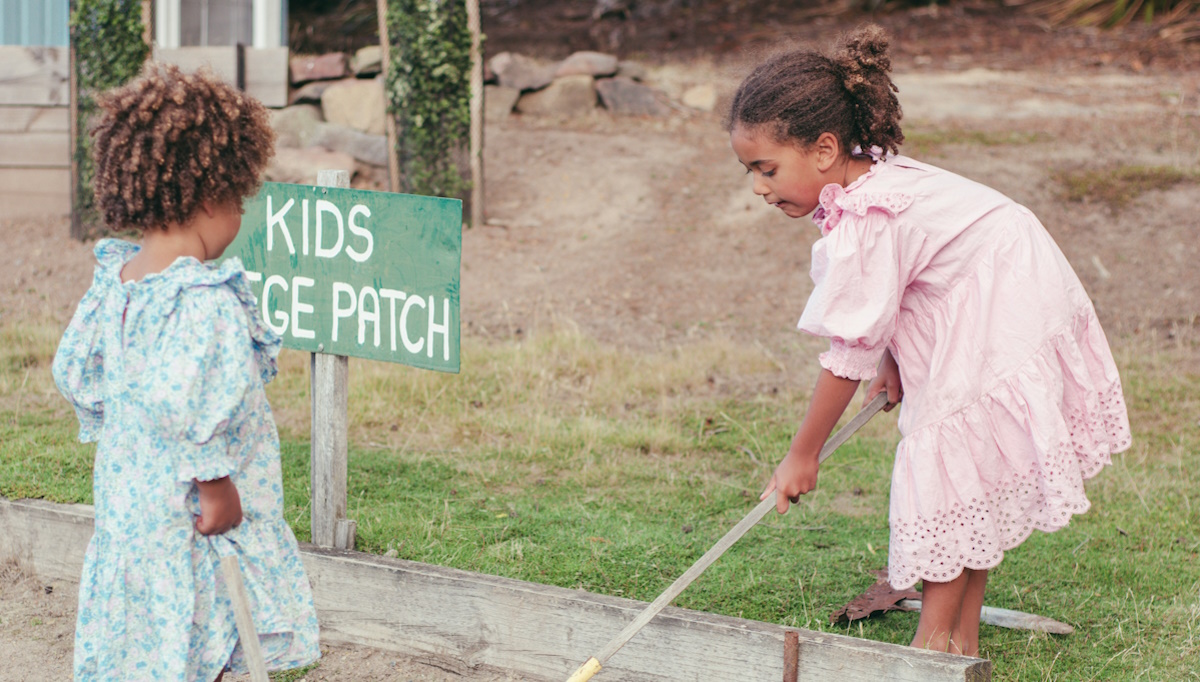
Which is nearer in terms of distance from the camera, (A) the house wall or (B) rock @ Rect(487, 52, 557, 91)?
(A) the house wall

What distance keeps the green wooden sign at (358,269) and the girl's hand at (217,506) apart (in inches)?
40.2

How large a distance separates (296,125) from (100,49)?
1.62m

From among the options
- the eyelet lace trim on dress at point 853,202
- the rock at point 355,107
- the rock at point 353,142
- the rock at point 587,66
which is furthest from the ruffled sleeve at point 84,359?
the rock at point 587,66

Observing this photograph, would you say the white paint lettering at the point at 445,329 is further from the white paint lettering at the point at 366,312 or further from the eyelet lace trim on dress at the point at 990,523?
the eyelet lace trim on dress at the point at 990,523

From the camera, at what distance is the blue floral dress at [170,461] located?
2195 mm

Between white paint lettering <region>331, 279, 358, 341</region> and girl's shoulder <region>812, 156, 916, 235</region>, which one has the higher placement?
girl's shoulder <region>812, 156, 916, 235</region>

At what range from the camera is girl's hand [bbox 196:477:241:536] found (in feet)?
7.41

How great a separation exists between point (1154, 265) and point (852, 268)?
17.7 feet

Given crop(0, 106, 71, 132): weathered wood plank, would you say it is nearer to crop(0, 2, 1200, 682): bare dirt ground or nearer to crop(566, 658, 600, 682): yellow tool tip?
crop(0, 2, 1200, 682): bare dirt ground

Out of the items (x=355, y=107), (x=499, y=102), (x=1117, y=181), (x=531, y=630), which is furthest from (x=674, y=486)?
(x=499, y=102)

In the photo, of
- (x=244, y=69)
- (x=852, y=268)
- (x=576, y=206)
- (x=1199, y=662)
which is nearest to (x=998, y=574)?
(x=1199, y=662)

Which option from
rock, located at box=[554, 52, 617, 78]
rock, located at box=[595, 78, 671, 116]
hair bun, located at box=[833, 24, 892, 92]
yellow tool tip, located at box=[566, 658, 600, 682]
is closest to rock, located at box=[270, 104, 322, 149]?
rock, located at box=[554, 52, 617, 78]

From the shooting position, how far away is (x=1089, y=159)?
8492 millimetres

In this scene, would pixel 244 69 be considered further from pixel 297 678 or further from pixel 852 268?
pixel 852 268
